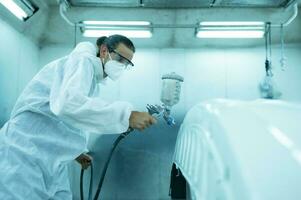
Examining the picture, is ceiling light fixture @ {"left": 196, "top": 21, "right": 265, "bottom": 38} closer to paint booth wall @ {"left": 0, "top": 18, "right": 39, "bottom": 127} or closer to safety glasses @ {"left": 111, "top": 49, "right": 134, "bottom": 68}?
safety glasses @ {"left": 111, "top": 49, "right": 134, "bottom": 68}

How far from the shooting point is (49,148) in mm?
1661

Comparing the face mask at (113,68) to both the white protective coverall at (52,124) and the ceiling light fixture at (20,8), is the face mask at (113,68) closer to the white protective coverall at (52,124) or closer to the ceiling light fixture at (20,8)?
the white protective coverall at (52,124)

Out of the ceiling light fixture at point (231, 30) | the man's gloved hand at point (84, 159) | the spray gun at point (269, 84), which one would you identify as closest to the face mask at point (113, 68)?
Result: the man's gloved hand at point (84, 159)

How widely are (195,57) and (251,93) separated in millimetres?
585

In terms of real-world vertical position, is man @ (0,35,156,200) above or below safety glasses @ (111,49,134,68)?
below

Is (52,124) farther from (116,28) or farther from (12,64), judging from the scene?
(116,28)

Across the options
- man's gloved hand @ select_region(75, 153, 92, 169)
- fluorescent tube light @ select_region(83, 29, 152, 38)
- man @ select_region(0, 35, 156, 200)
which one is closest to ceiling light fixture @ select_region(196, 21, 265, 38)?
fluorescent tube light @ select_region(83, 29, 152, 38)

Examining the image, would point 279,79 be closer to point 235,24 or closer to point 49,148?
point 235,24

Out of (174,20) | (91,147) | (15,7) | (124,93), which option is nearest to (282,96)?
(174,20)

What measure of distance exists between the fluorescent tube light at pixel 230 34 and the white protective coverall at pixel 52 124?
1.27 meters

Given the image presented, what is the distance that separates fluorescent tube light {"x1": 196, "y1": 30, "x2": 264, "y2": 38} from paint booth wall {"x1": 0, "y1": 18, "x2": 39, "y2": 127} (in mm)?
1428

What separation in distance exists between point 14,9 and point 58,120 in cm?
108

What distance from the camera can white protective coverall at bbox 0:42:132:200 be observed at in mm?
1423

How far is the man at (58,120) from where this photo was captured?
1430mm
